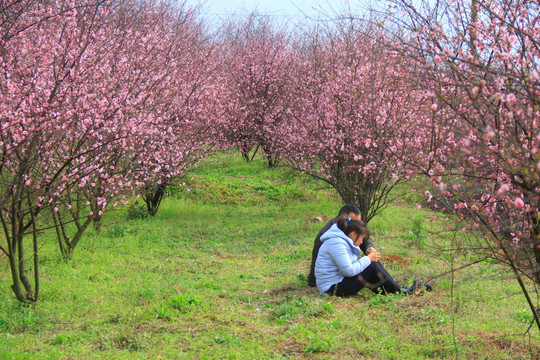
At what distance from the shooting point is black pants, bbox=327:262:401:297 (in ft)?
19.1

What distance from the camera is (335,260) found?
5.79m

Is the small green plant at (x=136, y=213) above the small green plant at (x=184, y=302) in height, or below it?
above

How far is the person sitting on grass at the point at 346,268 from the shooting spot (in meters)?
5.75

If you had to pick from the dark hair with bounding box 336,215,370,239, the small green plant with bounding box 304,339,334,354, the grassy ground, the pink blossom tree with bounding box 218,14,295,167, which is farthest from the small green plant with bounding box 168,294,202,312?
the pink blossom tree with bounding box 218,14,295,167

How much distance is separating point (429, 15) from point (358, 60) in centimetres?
627

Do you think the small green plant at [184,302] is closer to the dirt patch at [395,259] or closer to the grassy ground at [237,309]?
the grassy ground at [237,309]

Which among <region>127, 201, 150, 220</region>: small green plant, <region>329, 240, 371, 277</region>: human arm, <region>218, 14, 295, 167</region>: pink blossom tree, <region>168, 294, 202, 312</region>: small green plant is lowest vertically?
<region>168, 294, 202, 312</region>: small green plant

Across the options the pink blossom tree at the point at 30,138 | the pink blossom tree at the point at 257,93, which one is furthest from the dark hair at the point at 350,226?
the pink blossom tree at the point at 257,93

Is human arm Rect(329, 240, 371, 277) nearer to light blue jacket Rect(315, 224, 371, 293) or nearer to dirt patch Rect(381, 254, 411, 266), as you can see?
light blue jacket Rect(315, 224, 371, 293)

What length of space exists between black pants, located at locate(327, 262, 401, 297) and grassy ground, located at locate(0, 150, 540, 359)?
134 mm

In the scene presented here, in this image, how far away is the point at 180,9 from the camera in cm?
Result: 1491

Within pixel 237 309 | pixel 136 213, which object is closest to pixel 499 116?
pixel 237 309

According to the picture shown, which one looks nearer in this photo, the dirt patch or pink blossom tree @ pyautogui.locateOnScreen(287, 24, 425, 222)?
the dirt patch

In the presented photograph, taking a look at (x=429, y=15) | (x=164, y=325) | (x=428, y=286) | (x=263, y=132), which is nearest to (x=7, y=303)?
(x=164, y=325)
